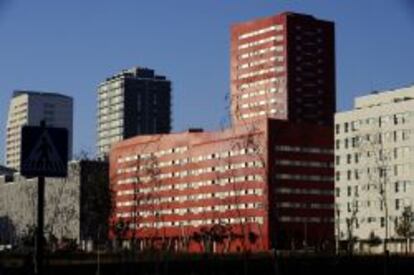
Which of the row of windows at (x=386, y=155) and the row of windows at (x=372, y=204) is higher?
the row of windows at (x=386, y=155)

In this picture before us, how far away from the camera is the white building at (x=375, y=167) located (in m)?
142

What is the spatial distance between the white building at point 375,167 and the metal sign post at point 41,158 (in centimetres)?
12492

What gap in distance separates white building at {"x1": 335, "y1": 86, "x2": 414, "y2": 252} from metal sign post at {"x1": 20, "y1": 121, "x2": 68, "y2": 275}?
4918 inches

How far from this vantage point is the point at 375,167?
148 m

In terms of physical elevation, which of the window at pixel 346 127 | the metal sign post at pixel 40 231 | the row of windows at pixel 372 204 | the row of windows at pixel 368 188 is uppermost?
the window at pixel 346 127

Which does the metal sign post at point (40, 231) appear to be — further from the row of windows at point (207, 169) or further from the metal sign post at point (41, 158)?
the row of windows at point (207, 169)

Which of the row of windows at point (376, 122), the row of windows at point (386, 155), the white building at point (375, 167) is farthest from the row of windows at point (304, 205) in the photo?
the row of windows at point (386, 155)

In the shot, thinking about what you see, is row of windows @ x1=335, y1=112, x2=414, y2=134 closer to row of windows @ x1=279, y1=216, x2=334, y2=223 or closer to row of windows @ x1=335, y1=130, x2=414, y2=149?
row of windows @ x1=335, y1=130, x2=414, y2=149

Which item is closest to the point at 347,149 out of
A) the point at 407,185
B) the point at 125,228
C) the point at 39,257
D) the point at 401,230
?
the point at 407,185

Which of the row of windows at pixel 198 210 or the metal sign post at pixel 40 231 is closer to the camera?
the metal sign post at pixel 40 231

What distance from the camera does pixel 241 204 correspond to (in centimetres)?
17150

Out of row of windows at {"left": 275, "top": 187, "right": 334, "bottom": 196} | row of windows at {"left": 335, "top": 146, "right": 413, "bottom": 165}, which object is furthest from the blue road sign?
row of windows at {"left": 275, "top": 187, "right": 334, "bottom": 196}

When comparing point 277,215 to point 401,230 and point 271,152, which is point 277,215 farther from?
point 401,230

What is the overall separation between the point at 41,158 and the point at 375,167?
139 meters
